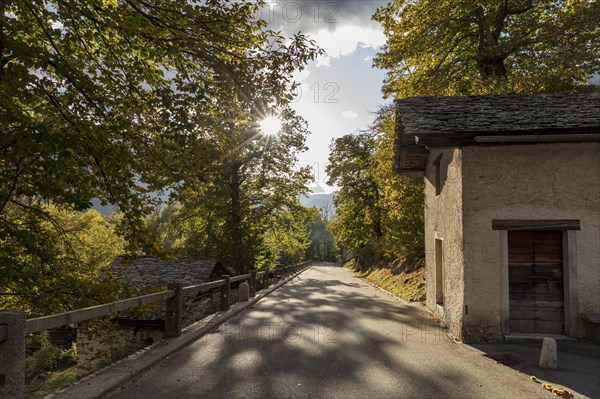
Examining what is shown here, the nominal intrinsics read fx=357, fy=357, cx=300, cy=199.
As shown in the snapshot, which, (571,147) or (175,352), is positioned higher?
(571,147)

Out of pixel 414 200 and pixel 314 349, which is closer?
pixel 314 349

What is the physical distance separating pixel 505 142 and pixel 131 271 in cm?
1511

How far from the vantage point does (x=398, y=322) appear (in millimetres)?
9234

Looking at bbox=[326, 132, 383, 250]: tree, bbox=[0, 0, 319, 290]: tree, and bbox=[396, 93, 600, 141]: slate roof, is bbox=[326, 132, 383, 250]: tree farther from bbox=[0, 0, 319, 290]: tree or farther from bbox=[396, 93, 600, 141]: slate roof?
bbox=[0, 0, 319, 290]: tree

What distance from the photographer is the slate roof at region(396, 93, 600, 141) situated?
290 inches

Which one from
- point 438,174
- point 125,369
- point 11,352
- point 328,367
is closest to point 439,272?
point 438,174

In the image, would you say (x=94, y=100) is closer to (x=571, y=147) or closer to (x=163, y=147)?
(x=163, y=147)

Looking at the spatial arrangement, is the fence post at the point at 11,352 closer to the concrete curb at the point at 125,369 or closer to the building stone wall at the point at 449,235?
the concrete curb at the point at 125,369

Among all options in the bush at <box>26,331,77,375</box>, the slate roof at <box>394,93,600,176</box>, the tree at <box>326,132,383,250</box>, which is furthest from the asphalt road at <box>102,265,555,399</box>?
the tree at <box>326,132,383,250</box>

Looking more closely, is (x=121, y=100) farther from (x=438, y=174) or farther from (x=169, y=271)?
(x=169, y=271)

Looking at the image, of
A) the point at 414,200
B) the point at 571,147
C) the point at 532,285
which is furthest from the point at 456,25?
the point at 532,285

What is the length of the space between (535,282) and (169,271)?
13855 millimetres

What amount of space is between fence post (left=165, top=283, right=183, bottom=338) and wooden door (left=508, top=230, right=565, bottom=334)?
6969mm

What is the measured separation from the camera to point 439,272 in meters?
10.7
